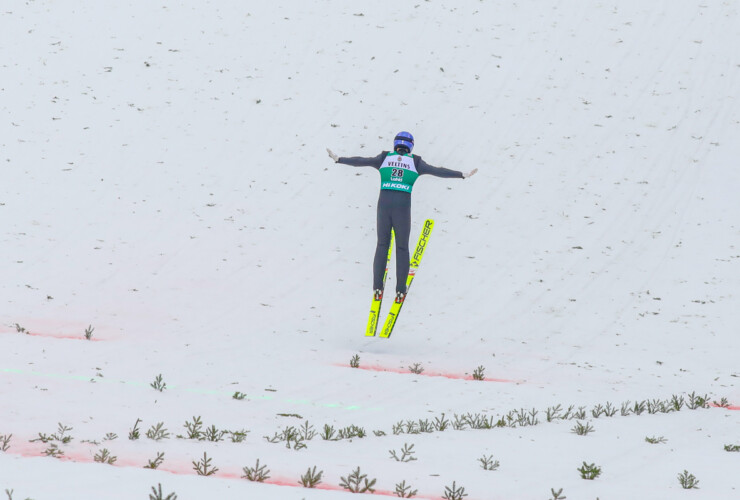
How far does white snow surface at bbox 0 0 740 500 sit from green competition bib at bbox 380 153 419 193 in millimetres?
2054

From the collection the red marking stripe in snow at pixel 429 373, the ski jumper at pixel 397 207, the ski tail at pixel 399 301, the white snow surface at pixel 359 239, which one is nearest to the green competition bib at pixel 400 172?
the ski jumper at pixel 397 207

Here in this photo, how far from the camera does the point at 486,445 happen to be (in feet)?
21.2

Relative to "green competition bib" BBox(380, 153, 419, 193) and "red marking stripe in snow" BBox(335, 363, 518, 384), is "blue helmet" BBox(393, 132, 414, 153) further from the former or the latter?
"red marking stripe in snow" BBox(335, 363, 518, 384)

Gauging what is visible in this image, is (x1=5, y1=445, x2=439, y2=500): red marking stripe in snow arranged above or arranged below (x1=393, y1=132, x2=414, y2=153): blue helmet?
below

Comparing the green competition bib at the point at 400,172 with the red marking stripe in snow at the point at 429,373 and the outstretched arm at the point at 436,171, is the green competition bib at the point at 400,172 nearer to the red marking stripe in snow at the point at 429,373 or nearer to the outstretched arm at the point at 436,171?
the outstretched arm at the point at 436,171

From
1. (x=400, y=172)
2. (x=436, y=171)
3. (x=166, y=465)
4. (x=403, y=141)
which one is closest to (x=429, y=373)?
(x=400, y=172)

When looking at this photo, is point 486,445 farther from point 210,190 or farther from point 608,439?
point 210,190

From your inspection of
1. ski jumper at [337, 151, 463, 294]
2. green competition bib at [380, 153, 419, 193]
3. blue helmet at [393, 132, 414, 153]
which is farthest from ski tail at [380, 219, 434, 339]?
blue helmet at [393, 132, 414, 153]

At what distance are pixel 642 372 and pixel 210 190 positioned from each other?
27.6 ft

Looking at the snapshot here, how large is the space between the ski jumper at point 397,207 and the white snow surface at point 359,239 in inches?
38.8

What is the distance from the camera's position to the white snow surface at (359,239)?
20.7ft

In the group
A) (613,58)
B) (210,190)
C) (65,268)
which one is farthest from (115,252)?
(613,58)

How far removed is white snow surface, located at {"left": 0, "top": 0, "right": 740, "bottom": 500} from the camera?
632 cm

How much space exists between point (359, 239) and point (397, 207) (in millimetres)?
3568
